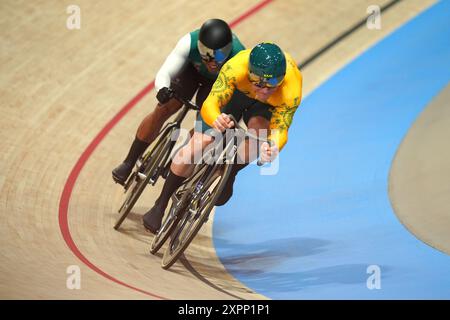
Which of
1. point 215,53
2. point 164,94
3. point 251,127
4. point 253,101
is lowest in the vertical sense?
point 251,127

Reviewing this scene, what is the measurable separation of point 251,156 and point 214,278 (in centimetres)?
88

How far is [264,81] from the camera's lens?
13.5 ft

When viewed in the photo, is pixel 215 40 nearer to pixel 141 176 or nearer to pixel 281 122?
pixel 281 122

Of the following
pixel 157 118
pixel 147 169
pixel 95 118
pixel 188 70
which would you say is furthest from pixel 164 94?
pixel 95 118

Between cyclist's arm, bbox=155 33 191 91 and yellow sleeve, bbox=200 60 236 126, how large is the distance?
0.60m

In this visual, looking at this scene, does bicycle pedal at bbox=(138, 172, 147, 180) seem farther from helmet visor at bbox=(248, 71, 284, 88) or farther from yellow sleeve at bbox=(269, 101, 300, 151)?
helmet visor at bbox=(248, 71, 284, 88)

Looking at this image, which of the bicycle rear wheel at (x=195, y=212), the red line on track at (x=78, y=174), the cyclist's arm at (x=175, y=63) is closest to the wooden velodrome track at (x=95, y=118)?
the red line on track at (x=78, y=174)

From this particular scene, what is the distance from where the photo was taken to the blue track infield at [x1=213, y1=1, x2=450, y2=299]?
505 cm

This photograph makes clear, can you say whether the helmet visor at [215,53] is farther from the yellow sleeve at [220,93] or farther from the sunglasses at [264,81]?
the sunglasses at [264,81]

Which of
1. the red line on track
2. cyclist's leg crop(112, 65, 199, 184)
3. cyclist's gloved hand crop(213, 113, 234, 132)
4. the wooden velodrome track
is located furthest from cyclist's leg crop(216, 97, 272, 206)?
the red line on track

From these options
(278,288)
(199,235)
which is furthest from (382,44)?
(278,288)

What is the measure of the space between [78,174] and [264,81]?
225 cm

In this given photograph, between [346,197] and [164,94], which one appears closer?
[164,94]

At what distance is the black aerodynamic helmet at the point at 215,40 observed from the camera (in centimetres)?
449
